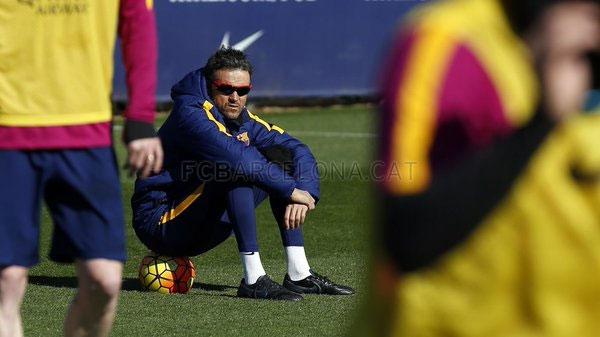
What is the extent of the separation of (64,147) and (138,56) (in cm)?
38

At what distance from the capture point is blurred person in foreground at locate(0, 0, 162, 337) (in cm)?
416

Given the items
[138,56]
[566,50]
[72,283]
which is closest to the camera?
[566,50]

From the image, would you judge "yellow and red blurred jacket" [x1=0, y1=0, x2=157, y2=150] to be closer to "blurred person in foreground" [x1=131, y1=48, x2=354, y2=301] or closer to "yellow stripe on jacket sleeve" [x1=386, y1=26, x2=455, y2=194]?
"blurred person in foreground" [x1=131, y1=48, x2=354, y2=301]

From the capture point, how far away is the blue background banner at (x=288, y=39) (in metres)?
16.4

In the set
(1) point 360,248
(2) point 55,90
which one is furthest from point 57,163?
(1) point 360,248

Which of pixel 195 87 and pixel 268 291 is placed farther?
pixel 195 87

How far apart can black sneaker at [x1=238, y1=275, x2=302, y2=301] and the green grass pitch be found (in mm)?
61

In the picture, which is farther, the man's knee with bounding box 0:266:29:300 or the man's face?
the man's face

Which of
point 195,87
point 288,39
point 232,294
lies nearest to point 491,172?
point 232,294

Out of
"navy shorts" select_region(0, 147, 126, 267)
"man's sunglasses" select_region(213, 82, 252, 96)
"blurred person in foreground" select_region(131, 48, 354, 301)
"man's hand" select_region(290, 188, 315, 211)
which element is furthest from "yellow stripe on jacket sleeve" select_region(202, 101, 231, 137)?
"navy shorts" select_region(0, 147, 126, 267)

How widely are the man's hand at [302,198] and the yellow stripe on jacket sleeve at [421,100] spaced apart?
5.19 meters

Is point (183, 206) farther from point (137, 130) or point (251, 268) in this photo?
point (137, 130)

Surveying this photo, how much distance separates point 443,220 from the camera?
157 cm

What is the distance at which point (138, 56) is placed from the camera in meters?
4.29
